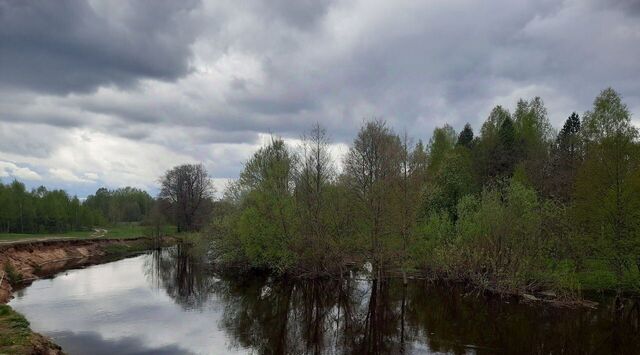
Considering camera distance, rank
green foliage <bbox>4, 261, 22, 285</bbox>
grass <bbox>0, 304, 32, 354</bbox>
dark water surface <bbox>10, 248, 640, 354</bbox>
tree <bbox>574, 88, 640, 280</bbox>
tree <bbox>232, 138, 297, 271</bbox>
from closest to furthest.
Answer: grass <bbox>0, 304, 32, 354</bbox>
dark water surface <bbox>10, 248, 640, 354</bbox>
tree <bbox>574, 88, 640, 280</bbox>
green foliage <bbox>4, 261, 22, 285</bbox>
tree <bbox>232, 138, 297, 271</bbox>

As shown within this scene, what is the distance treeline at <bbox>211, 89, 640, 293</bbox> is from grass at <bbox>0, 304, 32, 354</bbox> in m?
22.8

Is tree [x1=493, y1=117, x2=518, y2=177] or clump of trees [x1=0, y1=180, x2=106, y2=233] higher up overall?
tree [x1=493, y1=117, x2=518, y2=177]

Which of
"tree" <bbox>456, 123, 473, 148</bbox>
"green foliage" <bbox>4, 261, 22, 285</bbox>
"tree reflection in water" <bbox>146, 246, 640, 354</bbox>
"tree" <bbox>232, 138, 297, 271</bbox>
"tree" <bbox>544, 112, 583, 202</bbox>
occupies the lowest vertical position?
"tree reflection in water" <bbox>146, 246, 640, 354</bbox>

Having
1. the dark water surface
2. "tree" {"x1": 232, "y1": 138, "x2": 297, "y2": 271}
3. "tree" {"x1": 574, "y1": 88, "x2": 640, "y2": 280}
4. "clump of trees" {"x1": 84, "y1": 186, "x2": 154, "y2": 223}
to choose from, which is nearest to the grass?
the dark water surface

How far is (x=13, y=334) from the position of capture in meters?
18.1

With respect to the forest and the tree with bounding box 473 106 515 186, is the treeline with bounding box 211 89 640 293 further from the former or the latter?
the tree with bounding box 473 106 515 186

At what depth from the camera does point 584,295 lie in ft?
109

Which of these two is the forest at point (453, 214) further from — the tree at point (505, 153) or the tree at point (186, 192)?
the tree at point (186, 192)

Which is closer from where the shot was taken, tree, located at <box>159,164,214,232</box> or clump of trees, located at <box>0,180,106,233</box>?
clump of trees, located at <box>0,180,106,233</box>

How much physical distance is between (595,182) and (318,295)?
22.2m

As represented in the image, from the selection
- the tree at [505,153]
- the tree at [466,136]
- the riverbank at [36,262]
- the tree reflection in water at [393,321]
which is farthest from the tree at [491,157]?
the riverbank at [36,262]

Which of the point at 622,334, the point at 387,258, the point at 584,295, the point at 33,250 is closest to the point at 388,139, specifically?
the point at 387,258

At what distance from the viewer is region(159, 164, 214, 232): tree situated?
96.6 meters

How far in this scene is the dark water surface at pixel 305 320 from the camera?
20984 millimetres
